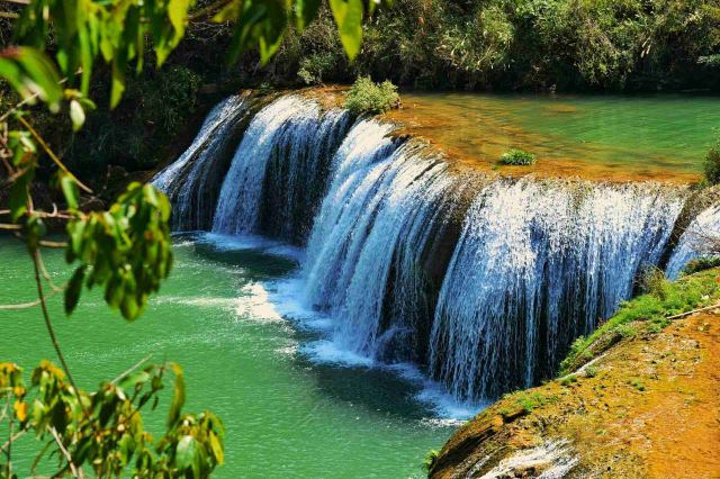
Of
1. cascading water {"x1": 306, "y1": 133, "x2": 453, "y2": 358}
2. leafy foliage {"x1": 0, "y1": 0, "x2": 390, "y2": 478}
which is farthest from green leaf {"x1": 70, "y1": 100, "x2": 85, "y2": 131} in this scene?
cascading water {"x1": 306, "y1": 133, "x2": 453, "y2": 358}

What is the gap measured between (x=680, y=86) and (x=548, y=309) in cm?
952

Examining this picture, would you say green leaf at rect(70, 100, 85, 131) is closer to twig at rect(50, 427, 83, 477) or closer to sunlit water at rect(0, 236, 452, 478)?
twig at rect(50, 427, 83, 477)

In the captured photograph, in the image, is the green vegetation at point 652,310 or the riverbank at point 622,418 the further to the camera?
the green vegetation at point 652,310

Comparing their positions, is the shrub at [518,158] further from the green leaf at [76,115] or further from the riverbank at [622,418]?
the green leaf at [76,115]

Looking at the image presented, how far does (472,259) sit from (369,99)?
214 inches

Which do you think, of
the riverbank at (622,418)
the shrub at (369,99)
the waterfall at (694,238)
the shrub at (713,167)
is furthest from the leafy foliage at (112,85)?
the shrub at (369,99)

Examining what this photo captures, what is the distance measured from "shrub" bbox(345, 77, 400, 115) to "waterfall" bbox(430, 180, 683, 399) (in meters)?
Result: 5.00

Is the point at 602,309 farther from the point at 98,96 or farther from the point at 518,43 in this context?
the point at 98,96

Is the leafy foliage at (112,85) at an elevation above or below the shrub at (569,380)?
above

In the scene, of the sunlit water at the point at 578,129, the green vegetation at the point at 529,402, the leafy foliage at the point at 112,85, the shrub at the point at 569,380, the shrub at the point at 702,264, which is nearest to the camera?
the leafy foliage at the point at 112,85

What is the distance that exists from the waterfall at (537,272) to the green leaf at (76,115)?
8576 millimetres

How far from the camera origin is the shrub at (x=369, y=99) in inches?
644

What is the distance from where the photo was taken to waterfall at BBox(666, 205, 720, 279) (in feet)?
33.1

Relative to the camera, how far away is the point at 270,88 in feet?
65.3
